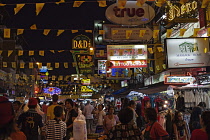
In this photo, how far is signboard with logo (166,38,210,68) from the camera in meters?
10.3

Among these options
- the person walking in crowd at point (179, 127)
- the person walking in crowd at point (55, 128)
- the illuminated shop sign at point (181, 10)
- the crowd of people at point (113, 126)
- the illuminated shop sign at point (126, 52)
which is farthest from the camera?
the illuminated shop sign at point (126, 52)

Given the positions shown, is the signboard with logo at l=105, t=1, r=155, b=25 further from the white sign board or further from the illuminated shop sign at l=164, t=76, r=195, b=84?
the illuminated shop sign at l=164, t=76, r=195, b=84

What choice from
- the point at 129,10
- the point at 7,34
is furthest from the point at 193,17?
the point at 7,34

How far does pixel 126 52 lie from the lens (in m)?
13.3

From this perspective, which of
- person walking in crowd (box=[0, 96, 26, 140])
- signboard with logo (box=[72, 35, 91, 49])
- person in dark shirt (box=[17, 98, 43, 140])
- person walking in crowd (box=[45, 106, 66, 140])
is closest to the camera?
person walking in crowd (box=[0, 96, 26, 140])

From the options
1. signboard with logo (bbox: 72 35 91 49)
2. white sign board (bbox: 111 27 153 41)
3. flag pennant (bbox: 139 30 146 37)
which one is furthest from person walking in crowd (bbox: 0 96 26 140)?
signboard with logo (bbox: 72 35 91 49)

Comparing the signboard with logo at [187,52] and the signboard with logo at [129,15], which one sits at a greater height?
the signboard with logo at [129,15]

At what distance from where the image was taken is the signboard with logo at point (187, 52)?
33.9 ft

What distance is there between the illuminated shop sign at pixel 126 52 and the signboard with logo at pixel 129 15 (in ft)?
7.96

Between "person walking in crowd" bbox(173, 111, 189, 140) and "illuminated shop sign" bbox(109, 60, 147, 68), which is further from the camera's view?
"illuminated shop sign" bbox(109, 60, 147, 68)

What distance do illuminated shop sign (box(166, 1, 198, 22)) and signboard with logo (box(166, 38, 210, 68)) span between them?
4.99ft

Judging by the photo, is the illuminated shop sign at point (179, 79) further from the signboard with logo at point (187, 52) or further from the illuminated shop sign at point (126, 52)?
the signboard with logo at point (187, 52)

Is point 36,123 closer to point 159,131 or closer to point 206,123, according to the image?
point 159,131

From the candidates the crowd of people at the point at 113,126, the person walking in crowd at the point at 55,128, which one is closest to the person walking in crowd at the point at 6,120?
the crowd of people at the point at 113,126
